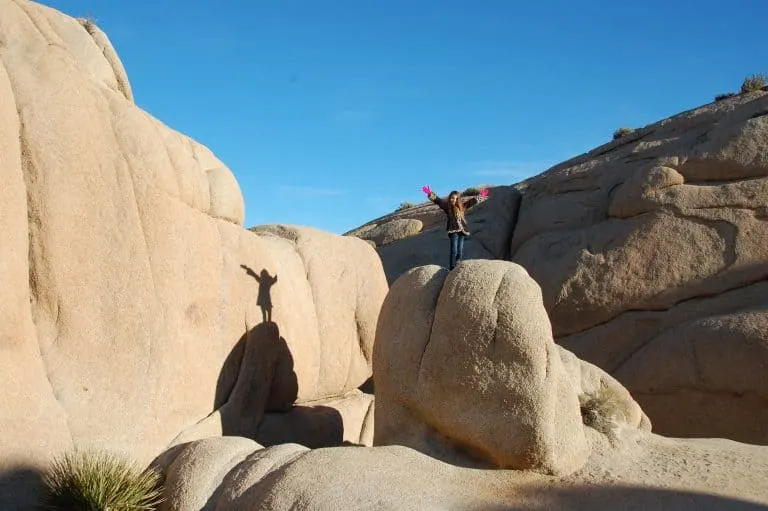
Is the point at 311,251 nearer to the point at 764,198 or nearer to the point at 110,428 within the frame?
the point at 110,428

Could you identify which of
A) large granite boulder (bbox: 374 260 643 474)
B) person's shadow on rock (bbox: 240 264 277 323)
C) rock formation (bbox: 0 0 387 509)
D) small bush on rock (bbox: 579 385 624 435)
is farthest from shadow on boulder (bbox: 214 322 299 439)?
small bush on rock (bbox: 579 385 624 435)

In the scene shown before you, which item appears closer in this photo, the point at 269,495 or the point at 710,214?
the point at 269,495

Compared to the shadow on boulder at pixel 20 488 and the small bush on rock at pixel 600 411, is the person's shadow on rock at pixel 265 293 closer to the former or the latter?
the shadow on boulder at pixel 20 488

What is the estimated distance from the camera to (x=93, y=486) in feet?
22.8

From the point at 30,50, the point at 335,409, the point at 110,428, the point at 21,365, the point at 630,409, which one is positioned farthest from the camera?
the point at 335,409

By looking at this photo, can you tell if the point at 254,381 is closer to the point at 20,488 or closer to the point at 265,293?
the point at 265,293

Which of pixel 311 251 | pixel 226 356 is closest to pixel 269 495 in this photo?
pixel 226 356

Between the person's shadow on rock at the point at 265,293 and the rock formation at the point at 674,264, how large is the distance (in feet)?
22.5

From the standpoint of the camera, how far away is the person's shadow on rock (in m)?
11.0

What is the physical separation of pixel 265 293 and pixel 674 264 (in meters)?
8.13

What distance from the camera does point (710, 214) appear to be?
48.8 ft

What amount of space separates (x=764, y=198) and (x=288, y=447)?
10.7 meters

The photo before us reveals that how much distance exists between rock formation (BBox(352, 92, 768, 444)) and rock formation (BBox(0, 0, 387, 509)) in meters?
6.68

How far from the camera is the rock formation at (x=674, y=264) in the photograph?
1280cm
